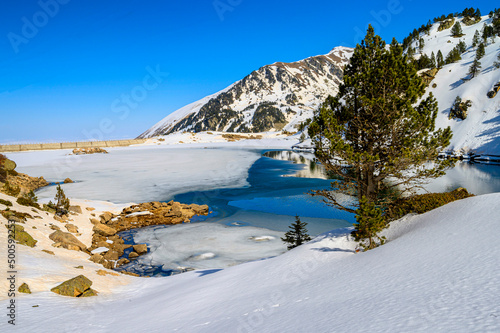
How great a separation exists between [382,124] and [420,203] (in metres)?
3.56

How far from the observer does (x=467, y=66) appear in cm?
9262

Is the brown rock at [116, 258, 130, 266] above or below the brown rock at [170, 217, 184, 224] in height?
below

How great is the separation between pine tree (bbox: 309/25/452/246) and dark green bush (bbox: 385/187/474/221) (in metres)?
0.79

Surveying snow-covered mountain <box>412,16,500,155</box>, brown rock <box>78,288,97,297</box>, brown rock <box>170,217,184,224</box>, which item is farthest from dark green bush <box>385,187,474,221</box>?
snow-covered mountain <box>412,16,500,155</box>

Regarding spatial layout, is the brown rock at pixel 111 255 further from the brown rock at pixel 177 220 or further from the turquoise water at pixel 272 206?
the turquoise water at pixel 272 206

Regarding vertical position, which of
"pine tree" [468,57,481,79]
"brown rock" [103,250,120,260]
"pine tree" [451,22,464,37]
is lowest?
"brown rock" [103,250,120,260]

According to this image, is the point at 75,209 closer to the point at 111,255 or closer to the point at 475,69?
the point at 111,255

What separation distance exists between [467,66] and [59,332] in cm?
12314

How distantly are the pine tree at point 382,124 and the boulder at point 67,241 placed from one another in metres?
13.6

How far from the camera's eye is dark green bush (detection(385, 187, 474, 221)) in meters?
10.7

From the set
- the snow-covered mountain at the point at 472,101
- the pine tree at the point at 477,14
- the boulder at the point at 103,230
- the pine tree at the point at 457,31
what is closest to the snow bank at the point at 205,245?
the boulder at the point at 103,230

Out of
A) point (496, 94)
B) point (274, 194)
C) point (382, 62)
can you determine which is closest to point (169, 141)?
point (274, 194)

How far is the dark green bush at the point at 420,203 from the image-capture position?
10719mm

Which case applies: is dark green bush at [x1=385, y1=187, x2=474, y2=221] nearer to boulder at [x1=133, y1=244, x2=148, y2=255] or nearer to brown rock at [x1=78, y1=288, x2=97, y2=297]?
brown rock at [x1=78, y1=288, x2=97, y2=297]
